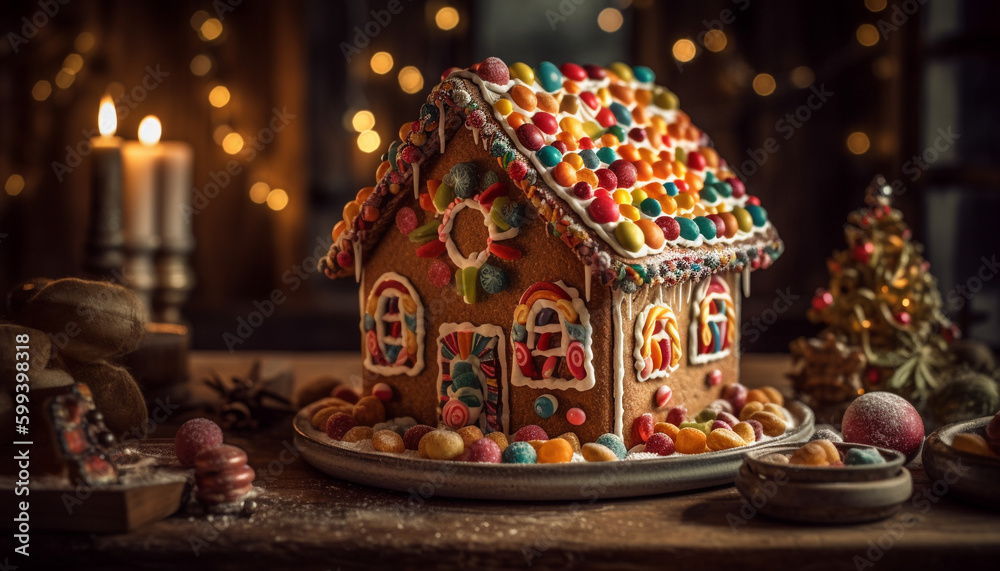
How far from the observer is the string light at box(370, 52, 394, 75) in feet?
15.3

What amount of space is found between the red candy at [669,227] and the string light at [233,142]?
3359mm

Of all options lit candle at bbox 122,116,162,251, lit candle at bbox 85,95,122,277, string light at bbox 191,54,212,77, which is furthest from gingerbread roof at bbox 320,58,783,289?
string light at bbox 191,54,212,77

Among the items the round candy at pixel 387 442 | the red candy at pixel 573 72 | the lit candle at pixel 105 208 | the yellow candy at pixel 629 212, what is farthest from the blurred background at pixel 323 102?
the round candy at pixel 387 442

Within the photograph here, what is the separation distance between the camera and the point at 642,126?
221 cm

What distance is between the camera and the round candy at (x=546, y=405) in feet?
5.97

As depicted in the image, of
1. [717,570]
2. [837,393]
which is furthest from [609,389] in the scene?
[837,393]

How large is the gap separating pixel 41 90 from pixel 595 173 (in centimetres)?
376

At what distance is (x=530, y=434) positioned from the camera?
179cm

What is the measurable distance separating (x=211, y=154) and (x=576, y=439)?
3.56m

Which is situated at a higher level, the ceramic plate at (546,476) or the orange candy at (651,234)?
the orange candy at (651,234)

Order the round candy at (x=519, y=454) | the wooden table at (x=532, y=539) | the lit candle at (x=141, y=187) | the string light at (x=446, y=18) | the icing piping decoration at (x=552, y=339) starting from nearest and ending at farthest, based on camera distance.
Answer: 1. the wooden table at (x=532, y=539)
2. the round candy at (x=519, y=454)
3. the icing piping decoration at (x=552, y=339)
4. the lit candle at (x=141, y=187)
5. the string light at (x=446, y=18)

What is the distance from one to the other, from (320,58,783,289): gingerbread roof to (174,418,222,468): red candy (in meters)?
0.49

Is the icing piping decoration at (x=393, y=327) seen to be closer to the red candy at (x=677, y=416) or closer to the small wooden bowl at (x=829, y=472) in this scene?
the red candy at (x=677, y=416)

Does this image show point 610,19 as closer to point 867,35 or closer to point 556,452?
point 867,35
